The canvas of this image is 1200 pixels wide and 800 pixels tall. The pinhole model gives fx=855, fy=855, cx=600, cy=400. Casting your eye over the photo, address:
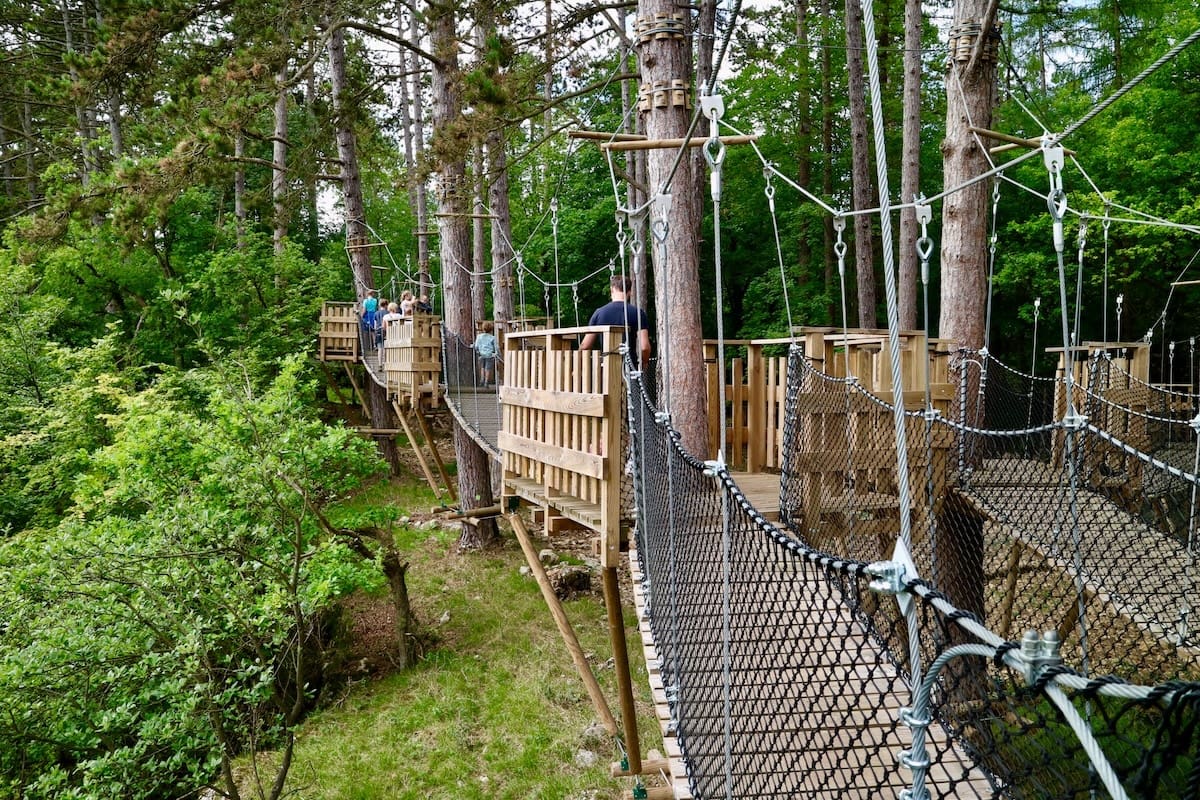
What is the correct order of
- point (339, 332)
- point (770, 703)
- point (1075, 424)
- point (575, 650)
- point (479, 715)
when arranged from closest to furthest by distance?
point (770, 703), point (1075, 424), point (575, 650), point (479, 715), point (339, 332)

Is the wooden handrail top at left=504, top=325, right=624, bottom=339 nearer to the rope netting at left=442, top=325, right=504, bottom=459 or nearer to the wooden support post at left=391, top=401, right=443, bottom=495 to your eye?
the rope netting at left=442, top=325, right=504, bottom=459

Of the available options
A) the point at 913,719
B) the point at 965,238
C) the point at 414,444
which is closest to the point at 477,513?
the point at 414,444

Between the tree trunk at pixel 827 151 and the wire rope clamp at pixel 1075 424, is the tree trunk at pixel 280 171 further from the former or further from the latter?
the tree trunk at pixel 827 151

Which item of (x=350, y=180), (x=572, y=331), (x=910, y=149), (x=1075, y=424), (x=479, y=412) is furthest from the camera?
(x=350, y=180)

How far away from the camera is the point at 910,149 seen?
1087cm

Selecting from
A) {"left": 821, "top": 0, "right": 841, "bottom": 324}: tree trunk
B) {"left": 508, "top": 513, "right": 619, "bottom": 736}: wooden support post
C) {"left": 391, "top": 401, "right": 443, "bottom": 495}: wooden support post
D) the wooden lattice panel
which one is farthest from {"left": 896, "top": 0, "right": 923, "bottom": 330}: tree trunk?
the wooden lattice panel

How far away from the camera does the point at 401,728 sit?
282 inches

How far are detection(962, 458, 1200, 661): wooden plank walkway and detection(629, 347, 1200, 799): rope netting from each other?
24mm

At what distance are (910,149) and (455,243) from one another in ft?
19.3

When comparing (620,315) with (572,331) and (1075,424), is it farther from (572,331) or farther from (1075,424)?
(1075,424)

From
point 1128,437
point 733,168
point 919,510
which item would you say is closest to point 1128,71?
point 733,168

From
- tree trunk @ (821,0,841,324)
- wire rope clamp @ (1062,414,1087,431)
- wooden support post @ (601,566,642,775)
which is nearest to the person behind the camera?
wire rope clamp @ (1062,414,1087,431)

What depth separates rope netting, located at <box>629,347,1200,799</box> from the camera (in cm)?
122

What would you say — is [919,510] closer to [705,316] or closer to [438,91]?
[438,91]
